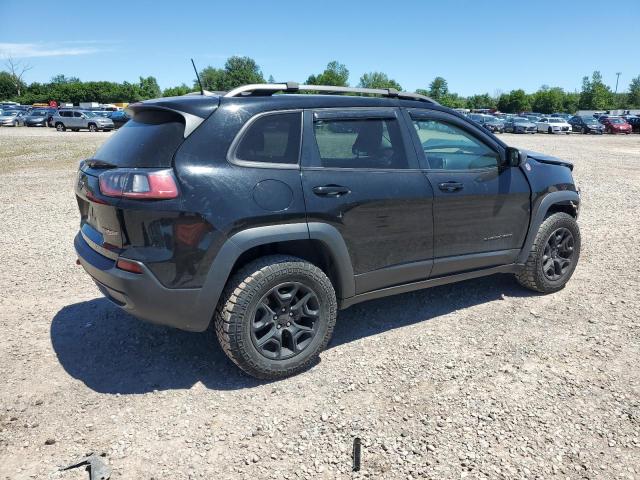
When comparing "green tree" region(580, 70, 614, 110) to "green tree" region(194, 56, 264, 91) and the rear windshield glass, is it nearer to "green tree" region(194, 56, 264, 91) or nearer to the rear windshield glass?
"green tree" region(194, 56, 264, 91)

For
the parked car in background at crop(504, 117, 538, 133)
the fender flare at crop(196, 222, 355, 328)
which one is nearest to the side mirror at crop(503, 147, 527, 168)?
the fender flare at crop(196, 222, 355, 328)

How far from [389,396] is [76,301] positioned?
306 centimetres

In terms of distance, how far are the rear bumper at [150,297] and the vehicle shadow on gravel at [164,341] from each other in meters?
0.50

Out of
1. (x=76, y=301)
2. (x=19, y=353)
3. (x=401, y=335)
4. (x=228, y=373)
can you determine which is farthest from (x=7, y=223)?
(x=401, y=335)

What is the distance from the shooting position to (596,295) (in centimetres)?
476

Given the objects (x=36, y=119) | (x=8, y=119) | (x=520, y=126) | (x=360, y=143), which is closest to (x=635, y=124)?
(x=520, y=126)

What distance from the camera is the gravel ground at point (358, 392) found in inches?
102

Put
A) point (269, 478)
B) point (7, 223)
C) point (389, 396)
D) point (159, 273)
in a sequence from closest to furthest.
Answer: point (269, 478) → point (159, 273) → point (389, 396) → point (7, 223)

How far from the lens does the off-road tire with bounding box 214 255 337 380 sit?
120 inches

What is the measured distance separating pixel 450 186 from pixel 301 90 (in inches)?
54.0

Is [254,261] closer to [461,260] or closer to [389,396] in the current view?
[389,396]

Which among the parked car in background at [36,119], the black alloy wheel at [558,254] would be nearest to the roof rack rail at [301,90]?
the black alloy wheel at [558,254]

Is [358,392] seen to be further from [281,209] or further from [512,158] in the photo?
[512,158]

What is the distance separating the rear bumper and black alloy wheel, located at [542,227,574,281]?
3.29 m
